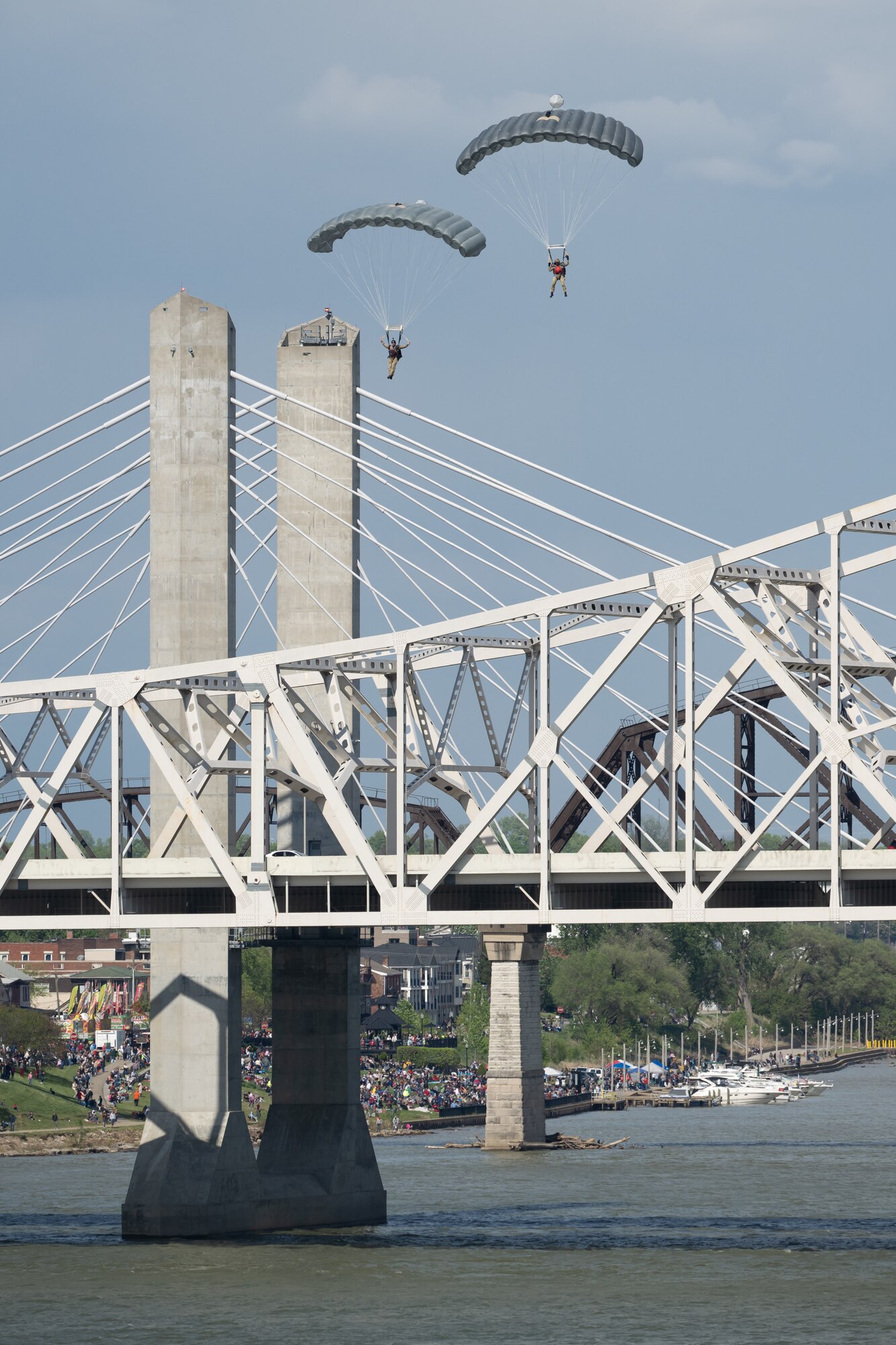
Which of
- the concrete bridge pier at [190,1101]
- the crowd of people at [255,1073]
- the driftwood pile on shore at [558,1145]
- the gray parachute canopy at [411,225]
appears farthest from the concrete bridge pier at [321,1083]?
the driftwood pile on shore at [558,1145]

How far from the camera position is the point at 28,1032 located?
114 m

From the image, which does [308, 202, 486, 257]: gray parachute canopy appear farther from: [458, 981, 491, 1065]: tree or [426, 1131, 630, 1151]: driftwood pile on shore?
[458, 981, 491, 1065]: tree

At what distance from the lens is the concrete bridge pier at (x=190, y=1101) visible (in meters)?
55.6

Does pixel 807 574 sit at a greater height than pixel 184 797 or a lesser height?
greater

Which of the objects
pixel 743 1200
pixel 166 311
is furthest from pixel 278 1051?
pixel 166 311

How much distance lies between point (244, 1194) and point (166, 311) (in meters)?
23.1

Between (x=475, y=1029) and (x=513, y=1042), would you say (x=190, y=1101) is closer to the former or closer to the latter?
(x=513, y=1042)

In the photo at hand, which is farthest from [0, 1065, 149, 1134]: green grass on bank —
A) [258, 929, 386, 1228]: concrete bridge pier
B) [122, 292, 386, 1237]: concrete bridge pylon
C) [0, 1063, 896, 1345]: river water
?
[122, 292, 386, 1237]: concrete bridge pylon

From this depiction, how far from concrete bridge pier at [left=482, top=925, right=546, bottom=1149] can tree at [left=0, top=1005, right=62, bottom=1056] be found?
2745 centimetres

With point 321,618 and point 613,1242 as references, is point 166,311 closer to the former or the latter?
point 321,618

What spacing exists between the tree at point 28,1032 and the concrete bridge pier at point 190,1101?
5854 centimetres

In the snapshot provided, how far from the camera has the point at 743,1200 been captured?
69625mm

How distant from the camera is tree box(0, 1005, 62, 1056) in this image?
11319 cm

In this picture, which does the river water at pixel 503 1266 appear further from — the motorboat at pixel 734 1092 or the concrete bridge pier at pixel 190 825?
the motorboat at pixel 734 1092
